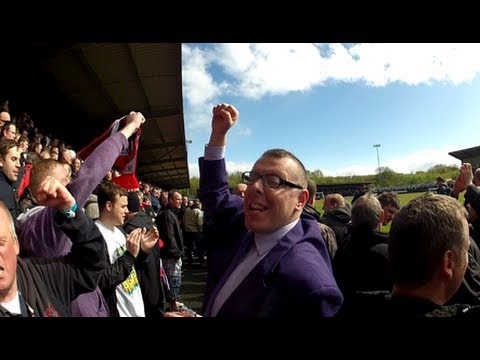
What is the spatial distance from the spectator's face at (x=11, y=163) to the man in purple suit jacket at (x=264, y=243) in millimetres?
1751

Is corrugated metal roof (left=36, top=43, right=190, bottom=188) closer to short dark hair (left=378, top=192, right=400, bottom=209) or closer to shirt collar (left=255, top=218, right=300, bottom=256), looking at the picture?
short dark hair (left=378, top=192, right=400, bottom=209)

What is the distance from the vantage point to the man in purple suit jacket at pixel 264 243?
Answer: 1458mm

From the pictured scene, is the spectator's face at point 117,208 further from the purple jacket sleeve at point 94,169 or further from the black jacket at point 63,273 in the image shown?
the black jacket at point 63,273

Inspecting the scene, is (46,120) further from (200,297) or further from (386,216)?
(386,216)

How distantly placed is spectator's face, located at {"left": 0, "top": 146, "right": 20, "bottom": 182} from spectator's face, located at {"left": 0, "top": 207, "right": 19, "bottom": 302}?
71.1 inches

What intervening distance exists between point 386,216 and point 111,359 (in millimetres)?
3221

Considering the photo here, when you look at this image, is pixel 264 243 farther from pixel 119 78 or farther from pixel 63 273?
pixel 119 78

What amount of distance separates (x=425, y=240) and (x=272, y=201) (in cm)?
69

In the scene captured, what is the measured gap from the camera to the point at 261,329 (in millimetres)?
1216

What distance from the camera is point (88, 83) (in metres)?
9.45

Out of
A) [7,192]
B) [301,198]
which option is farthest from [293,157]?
[7,192]
